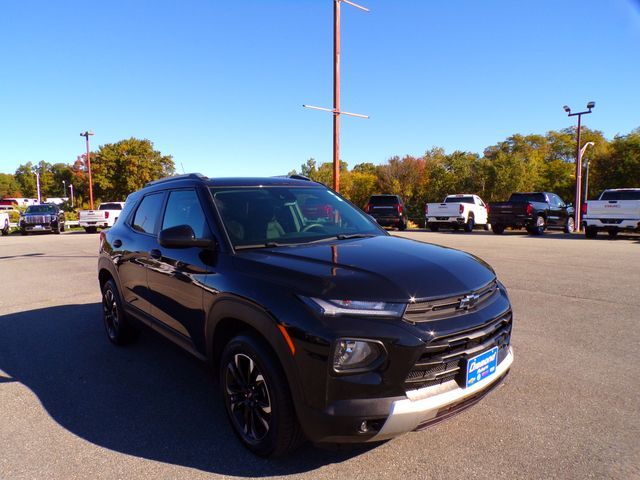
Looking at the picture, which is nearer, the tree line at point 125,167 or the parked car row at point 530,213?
the parked car row at point 530,213

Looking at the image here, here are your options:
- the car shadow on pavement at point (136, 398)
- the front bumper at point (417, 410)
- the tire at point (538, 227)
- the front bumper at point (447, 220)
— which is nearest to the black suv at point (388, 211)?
the front bumper at point (447, 220)

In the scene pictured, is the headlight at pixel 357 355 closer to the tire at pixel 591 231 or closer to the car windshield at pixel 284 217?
the car windshield at pixel 284 217

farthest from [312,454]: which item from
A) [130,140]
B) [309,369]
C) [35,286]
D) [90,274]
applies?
[130,140]

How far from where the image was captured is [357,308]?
2357mm

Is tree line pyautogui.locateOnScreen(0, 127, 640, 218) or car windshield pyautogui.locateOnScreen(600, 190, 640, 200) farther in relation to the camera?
tree line pyautogui.locateOnScreen(0, 127, 640, 218)

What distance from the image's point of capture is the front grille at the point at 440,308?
2.39 meters

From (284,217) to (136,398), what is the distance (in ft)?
6.27

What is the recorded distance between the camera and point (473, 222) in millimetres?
24312

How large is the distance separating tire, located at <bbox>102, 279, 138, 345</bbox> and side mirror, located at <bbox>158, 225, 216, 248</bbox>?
6.61 ft

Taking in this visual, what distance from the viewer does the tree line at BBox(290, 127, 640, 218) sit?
37688 millimetres

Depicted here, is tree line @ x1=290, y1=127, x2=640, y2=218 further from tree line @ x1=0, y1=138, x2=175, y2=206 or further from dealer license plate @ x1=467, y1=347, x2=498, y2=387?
dealer license plate @ x1=467, y1=347, x2=498, y2=387

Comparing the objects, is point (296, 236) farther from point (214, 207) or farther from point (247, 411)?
point (247, 411)

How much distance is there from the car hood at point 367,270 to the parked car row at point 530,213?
51.8 feet

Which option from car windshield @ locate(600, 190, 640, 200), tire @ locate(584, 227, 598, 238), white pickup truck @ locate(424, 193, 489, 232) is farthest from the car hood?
white pickup truck @ locate(424, 193, 489, 232)
